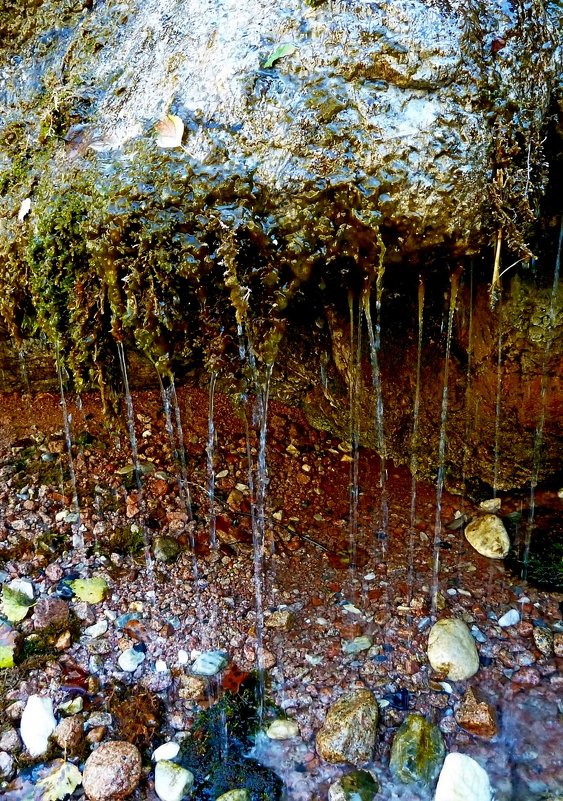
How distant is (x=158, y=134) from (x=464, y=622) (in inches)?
113

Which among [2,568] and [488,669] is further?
[2,568]

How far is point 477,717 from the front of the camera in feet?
8.80

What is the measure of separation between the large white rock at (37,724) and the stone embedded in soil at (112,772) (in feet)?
0.81

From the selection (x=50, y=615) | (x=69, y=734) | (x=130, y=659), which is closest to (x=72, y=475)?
(x=50, y=615)

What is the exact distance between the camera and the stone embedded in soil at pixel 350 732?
254cm

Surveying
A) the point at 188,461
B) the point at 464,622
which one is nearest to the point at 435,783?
the point at 464,622

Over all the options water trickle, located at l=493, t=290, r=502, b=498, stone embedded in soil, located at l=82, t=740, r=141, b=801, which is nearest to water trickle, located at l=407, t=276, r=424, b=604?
water trickle, located at l=493, t=290, r=502, b=498

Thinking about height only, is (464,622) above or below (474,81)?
below

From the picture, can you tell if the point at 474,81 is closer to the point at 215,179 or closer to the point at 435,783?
the point at 215,179

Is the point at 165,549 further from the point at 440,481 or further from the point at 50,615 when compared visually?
the point at 440,481

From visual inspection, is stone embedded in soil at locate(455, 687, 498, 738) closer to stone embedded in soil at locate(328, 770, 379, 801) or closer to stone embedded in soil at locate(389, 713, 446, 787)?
stone embedded in soil at locate(389, 713, 446, 787)

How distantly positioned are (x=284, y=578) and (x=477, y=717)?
4.08 feet

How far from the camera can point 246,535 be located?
12.2 ft

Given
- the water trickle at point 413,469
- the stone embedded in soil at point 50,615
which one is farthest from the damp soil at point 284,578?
the stone embedded in soil at point 50,615
